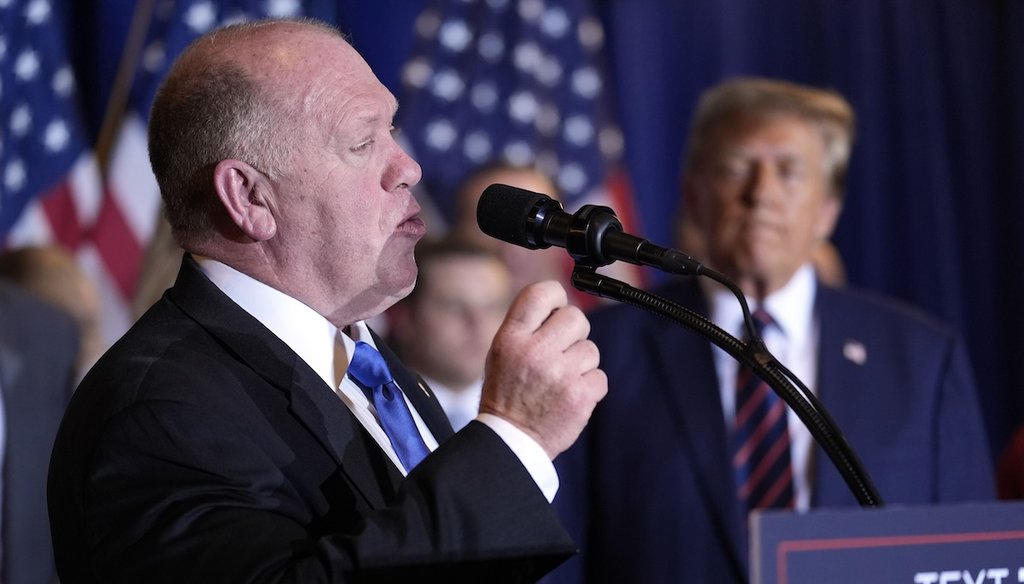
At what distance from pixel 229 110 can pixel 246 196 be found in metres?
0.10

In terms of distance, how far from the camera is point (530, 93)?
4512 millimetres

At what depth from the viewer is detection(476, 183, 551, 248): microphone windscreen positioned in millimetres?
1292

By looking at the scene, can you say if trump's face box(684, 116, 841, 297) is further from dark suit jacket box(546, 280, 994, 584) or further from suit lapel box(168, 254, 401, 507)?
suit lapel box(168, 254, 401, 507)

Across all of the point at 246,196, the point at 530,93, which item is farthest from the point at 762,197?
the point at 530,93

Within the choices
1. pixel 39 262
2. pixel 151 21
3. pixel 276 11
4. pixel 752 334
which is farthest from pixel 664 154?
pixel 752 334

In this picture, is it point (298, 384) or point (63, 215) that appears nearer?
point (298, 384)

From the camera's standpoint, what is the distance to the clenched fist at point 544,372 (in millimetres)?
1202

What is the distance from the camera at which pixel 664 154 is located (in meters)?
4.63

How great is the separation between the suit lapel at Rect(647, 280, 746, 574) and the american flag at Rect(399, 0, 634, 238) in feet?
6.85

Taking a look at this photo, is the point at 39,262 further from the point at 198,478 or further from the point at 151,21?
the point at 198,478

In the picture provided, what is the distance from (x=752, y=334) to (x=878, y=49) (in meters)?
3.67

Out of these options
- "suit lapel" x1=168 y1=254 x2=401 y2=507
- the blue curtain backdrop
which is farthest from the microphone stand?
the blue curtain backdrop

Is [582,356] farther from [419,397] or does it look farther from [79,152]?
[79,152]

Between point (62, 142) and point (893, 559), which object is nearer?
point (893, 559)
